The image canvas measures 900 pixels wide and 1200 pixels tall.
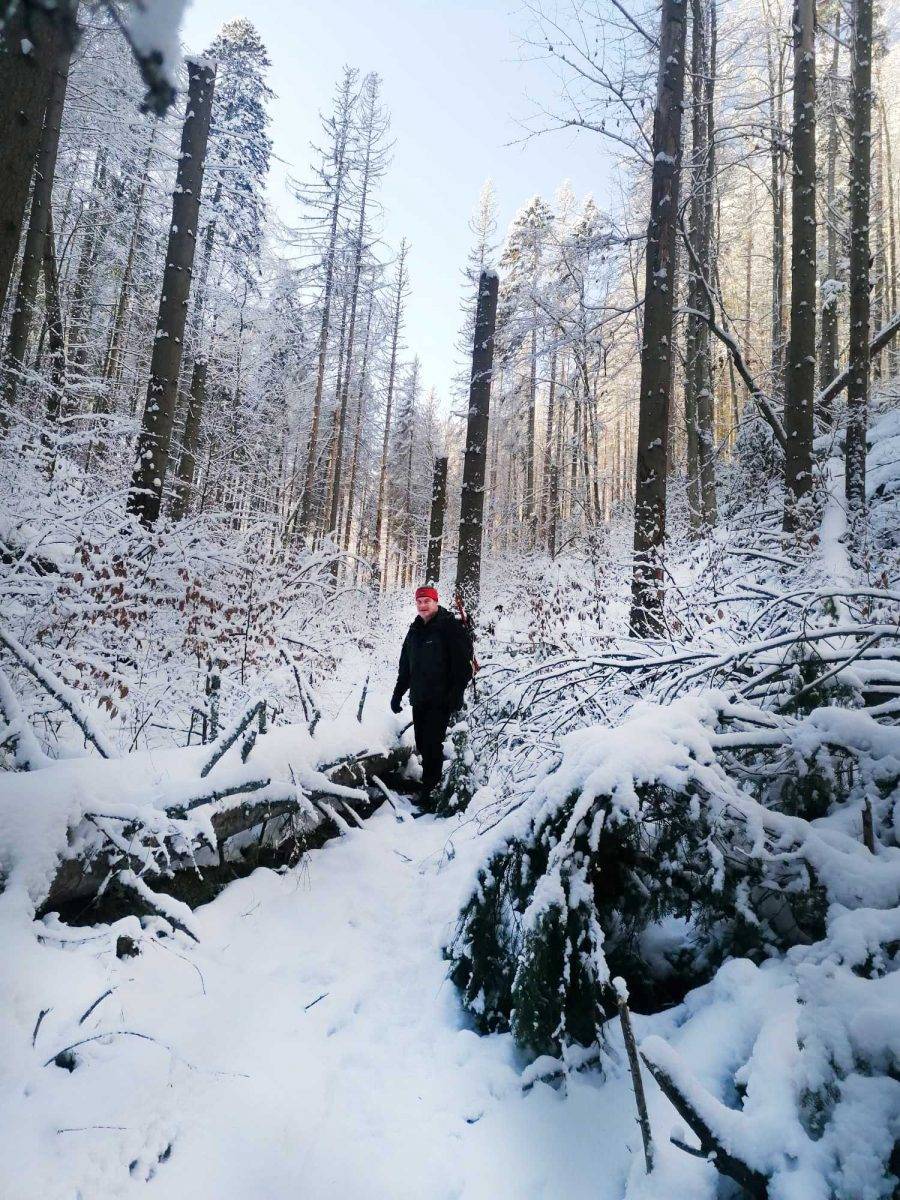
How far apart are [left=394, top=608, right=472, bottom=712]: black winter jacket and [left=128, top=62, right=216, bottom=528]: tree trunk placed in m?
4.12

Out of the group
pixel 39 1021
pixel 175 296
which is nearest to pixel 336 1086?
pixel 39 1021

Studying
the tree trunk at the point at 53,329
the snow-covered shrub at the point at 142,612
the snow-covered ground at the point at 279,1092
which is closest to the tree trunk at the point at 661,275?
the snow-covered shrub at the point at 142,612

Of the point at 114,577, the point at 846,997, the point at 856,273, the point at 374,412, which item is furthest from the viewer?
the point at 374,412

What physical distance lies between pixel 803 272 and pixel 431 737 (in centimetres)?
694

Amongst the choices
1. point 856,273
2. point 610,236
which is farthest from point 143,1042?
point 856,273

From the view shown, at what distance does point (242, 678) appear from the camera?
5.53 meters

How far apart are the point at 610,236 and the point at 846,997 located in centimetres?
733

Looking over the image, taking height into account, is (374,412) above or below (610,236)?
above

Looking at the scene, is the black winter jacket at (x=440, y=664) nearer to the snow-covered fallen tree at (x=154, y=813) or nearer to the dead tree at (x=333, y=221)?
the snow-covered fallen tree at (x=154, y=813)

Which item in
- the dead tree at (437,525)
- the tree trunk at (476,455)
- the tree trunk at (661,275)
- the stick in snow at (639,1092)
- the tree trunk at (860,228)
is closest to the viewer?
the stick in snow at (639,1092)

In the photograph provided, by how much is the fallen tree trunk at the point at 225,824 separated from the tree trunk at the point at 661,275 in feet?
11.8

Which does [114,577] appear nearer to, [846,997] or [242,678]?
[242,678]

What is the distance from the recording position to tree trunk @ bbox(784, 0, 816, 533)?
7.13 m

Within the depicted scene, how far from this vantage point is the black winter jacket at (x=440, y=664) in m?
5.71
